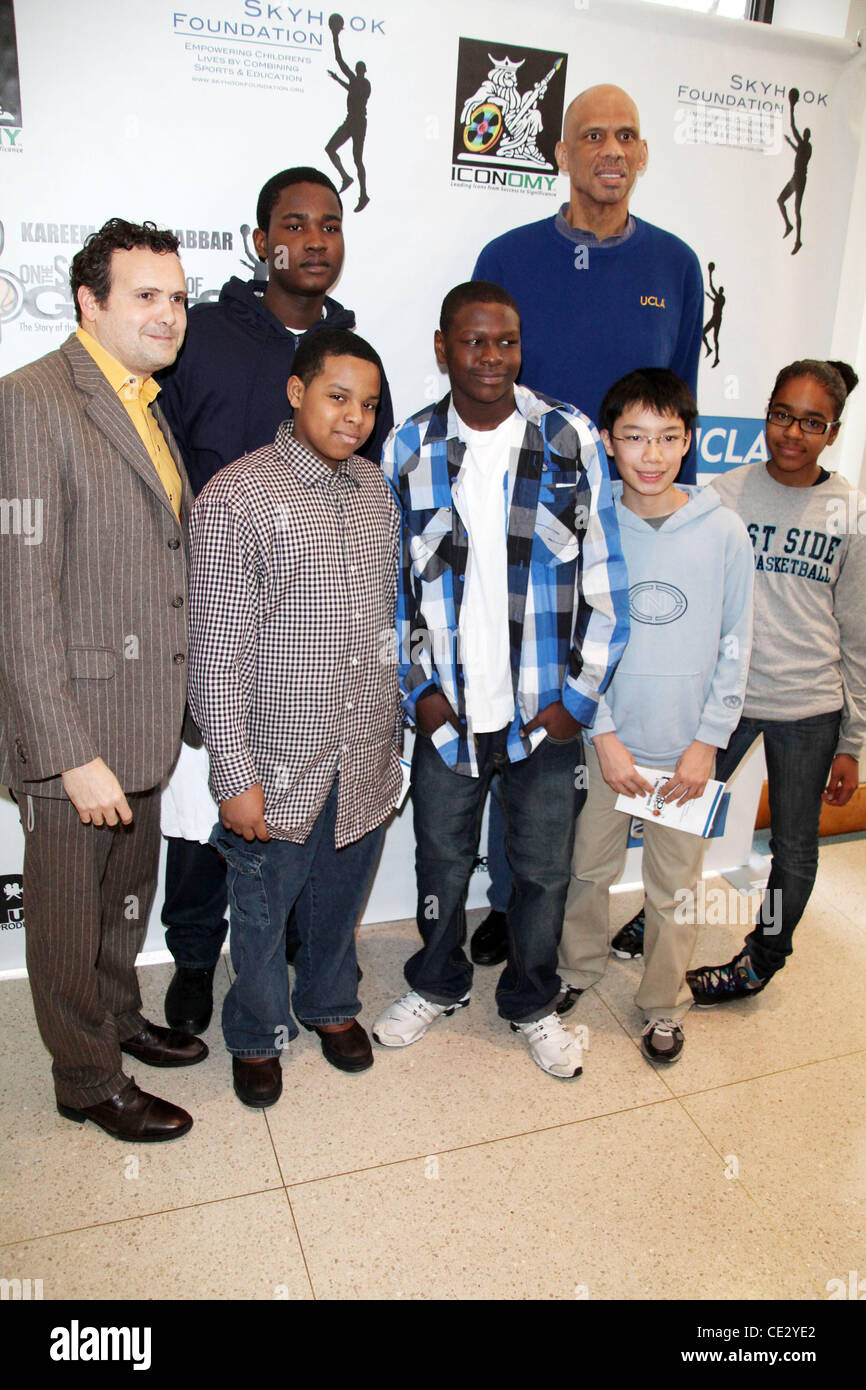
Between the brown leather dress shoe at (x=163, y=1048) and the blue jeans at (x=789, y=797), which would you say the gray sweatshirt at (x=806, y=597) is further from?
the brown leather dress shoe at (x=163, y=1048)

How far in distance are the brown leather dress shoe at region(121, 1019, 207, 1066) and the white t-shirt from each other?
109 centimetres

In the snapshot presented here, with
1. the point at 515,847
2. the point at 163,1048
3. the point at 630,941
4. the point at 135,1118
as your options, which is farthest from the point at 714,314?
the point at 135,1118

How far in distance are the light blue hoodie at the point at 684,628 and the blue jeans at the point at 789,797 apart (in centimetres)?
23

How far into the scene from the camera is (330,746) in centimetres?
197

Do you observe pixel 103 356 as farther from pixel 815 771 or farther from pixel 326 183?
pixel 815 771

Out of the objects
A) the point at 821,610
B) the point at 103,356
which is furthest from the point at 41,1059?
the point at 821,610

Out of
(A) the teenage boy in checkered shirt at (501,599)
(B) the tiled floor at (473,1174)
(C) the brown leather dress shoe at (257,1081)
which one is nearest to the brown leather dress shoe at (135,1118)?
(B) the tiled floor at (473,1174)

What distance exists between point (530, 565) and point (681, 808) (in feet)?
2.27

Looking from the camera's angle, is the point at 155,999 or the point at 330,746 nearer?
the point at 330,746

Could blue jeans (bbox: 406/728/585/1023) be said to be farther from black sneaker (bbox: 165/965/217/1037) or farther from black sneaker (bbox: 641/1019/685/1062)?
black sneaker (bbox: 165/965/217/1037)

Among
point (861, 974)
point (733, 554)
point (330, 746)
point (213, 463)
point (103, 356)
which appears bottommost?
point (861, 974)

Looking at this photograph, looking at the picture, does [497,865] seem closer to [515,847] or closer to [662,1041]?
[515,847]

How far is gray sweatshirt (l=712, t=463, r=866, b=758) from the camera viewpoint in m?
2.25
